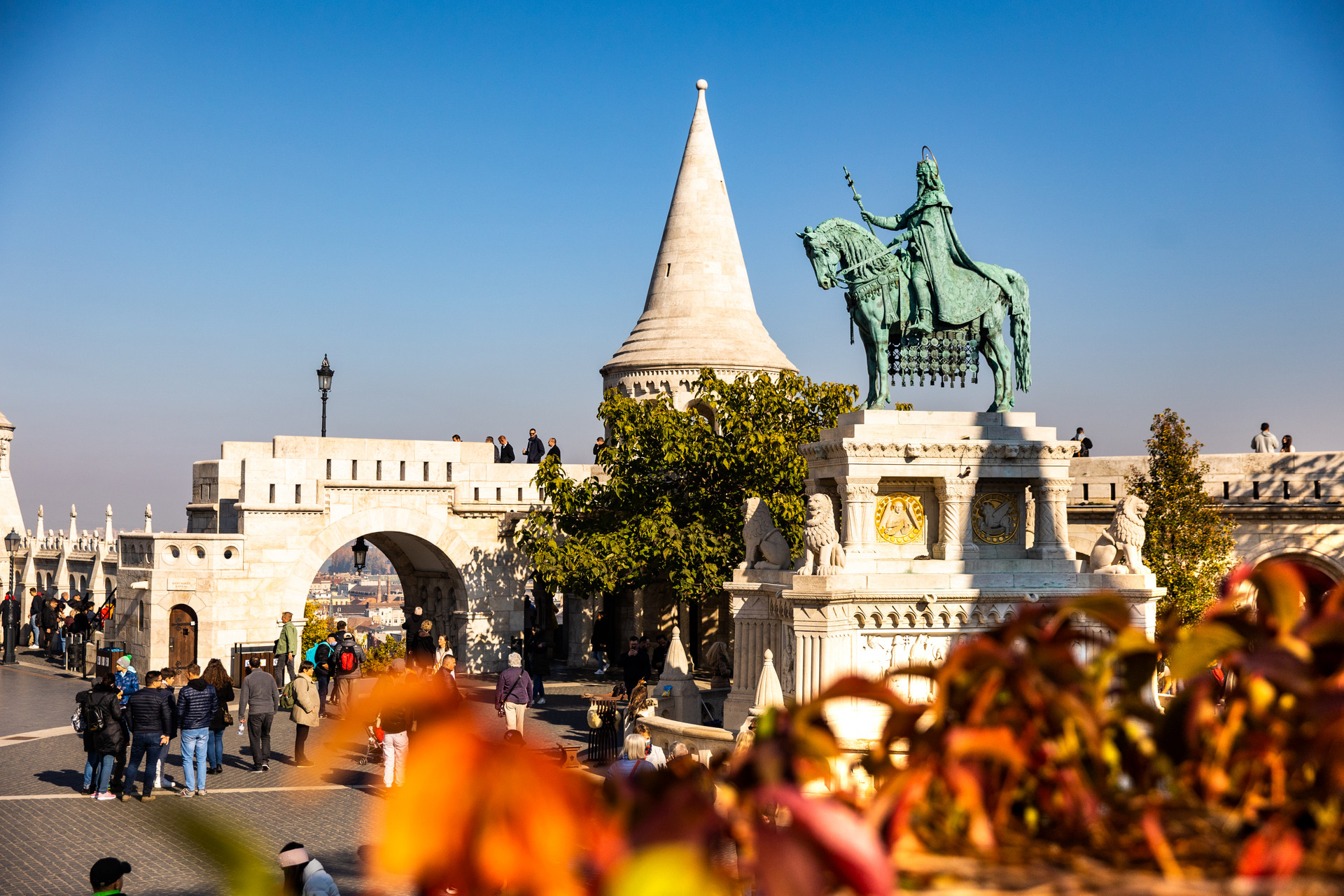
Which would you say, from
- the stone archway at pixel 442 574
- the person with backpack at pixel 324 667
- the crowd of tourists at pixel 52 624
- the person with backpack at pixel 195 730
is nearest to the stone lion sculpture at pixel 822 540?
the person with backpack at pixel 195 730

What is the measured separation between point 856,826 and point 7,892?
10.1 metres

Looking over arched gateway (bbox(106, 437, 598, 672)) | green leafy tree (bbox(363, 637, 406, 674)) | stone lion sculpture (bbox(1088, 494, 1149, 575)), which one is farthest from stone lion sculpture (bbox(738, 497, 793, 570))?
arched gateway (bbox(106, 437, 598, 672))

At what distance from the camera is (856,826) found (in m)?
1.07

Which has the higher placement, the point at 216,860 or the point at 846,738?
the point at 216,860

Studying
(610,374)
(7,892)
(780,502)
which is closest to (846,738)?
(7,892)

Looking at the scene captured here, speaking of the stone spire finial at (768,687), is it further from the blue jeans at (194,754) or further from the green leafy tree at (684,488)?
the green leafy tree at (684,488)

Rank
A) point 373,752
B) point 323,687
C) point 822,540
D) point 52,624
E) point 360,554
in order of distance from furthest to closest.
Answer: point 52,624
point 360,554
point 323,687
point 373,752
point 822,540

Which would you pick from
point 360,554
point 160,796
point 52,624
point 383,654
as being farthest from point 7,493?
point 160,796

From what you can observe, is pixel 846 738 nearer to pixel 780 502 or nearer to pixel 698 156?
pixel 780 502

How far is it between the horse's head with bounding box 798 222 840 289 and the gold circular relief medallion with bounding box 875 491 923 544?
8.09 ft

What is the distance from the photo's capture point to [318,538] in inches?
936

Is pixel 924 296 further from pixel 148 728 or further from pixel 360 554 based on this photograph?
pixel 360 554

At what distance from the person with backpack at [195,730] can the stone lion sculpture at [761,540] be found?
19.7 ft

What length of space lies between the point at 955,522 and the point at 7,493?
104 ft
